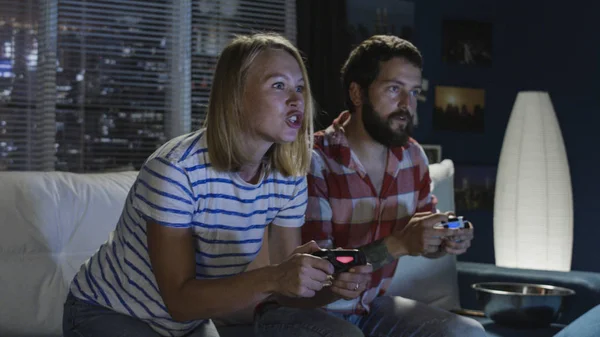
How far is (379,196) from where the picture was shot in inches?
88.7

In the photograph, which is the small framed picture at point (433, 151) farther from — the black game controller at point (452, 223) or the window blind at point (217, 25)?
the black game controller at point (452, 223)

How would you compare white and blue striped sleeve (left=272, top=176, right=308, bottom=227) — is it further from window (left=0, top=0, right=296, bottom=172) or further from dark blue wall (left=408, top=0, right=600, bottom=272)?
dark blue wall (left=408, top=0, right=600, bottom=272)

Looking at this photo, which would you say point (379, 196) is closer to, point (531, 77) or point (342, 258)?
point (342, 258)

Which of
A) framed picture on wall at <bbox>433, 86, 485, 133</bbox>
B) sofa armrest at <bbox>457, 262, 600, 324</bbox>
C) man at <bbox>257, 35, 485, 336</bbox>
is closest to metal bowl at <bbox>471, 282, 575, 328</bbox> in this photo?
sofa armrest at <bbox>457, 262, 600, 324</bbox>

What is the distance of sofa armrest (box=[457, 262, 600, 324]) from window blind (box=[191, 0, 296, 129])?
2048 millimetres

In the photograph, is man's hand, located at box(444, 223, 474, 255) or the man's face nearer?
man's hand, located at box(444, 223, 474, 255)

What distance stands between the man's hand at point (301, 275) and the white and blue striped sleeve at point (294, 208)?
33 cm

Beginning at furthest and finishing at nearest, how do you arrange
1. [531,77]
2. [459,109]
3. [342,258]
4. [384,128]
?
[531,77]
[459,109]
[384,128]
[342,258]

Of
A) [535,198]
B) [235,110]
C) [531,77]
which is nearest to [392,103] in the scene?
[235,110]

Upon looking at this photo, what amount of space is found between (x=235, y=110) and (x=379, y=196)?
68cm

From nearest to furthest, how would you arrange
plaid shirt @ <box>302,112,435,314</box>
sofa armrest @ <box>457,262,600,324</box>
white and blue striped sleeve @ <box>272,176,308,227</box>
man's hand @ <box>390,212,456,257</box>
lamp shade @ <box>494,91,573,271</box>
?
white and blue striped sleeve @ <box>272,176,308,227</box>
man's hand @ <box>390,212,456,257</box>
plaid shirt @ <box>302,112,435,314</box>
sofa armrest @ <box>457,262,600,324</box>
lamp shade @ <box>494,91,573,271</box>

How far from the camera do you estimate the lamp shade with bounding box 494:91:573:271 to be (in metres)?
3.37

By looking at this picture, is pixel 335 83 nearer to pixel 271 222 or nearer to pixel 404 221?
pixel 404 221

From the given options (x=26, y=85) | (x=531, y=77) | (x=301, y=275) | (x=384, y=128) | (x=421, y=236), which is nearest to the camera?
(x=301, y=275)
